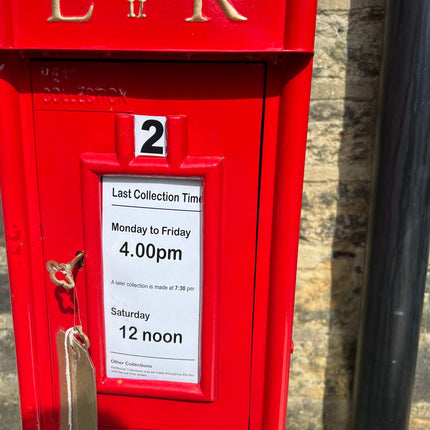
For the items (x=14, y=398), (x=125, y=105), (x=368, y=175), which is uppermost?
(x=125, y=105)

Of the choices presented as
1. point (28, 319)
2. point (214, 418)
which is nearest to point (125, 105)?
point (28, 319)

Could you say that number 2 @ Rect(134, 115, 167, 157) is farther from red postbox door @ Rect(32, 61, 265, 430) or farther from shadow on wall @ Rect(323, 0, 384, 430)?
shadow on wall @ Rect(323, 0, 384, 430)

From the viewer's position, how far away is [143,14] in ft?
3.21

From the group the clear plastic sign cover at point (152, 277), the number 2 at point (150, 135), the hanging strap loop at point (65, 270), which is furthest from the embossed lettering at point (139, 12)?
the hanging strap loop at point (65, 270)

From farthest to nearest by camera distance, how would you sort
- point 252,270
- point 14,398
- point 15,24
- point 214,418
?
point 14,398 < point 214,418 < point 252,270 < point 15,24

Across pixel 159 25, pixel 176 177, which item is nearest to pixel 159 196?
pixel 176 177

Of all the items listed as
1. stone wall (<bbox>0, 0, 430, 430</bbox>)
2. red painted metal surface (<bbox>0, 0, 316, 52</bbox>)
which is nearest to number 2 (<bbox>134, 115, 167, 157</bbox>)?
red painted metal surface (<bbox>0, 0, 316, 52</bbox>)

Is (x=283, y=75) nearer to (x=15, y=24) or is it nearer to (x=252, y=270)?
(x=252, y=270)

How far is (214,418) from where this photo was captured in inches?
50.4

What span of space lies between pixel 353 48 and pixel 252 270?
1038 mm

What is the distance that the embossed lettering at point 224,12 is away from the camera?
0.96 meters

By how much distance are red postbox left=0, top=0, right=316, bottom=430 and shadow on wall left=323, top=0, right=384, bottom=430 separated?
0.74 metres

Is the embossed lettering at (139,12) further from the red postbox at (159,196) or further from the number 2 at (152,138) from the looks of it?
the number 2 at (152,138)

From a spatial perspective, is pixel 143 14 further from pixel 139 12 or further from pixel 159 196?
pixel 159 196
